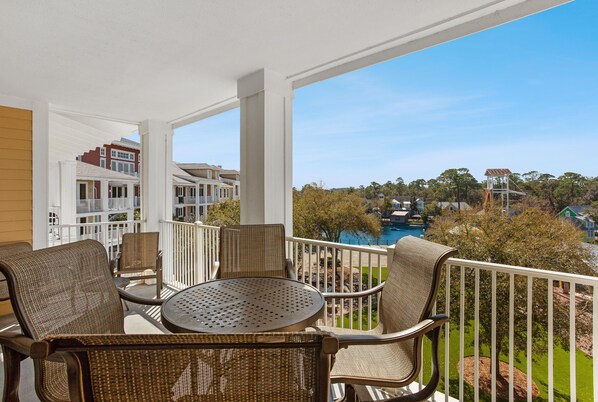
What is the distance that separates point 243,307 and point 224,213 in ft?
22.1

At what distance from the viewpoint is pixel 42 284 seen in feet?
4.35

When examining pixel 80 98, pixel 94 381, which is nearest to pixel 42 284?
pixel 94 381

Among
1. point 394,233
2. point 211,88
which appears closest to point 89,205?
point 211,88

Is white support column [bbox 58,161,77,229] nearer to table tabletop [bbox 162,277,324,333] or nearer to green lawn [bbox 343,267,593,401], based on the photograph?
green lawn [bbox 343,267,593,401]

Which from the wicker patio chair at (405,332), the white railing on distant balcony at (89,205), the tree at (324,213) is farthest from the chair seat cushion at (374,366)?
the white railing on distant balcony at (89,205)

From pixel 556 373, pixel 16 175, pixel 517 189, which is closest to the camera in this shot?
pixel 16 175

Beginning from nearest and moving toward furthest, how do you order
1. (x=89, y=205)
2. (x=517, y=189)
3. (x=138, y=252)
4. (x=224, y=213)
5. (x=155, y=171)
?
(x=138, y=252) < (x=517, y=189) < (x=155, y=171) < (x=224, y=213) < (x=89, y=205)

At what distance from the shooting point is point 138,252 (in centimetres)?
443

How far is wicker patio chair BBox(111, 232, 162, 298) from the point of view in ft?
14.0

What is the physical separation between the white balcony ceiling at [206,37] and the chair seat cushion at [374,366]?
7.53 ft

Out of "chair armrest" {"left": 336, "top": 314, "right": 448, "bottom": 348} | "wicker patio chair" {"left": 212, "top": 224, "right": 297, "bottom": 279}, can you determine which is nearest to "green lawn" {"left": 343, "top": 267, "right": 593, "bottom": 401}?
"wicker patio chair" {"left": 212, "top": 224, "right": 297, "bottom": 279}

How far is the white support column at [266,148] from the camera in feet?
10.9

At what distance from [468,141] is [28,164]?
749cm

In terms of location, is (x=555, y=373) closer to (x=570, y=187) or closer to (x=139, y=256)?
(x=570, y=187)
